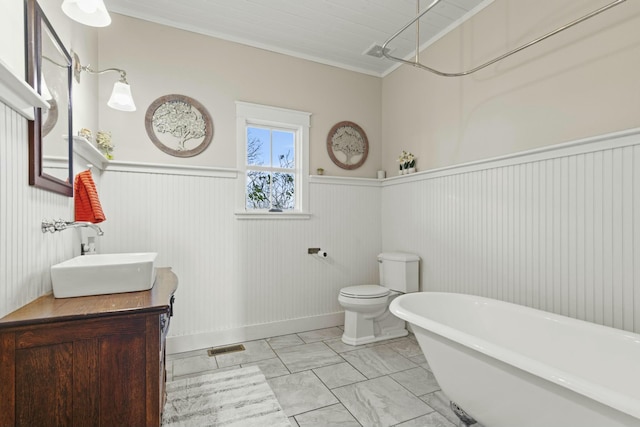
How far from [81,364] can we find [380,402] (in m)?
1.62

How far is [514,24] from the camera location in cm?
230

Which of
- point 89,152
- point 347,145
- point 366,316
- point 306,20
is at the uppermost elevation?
point 306,20

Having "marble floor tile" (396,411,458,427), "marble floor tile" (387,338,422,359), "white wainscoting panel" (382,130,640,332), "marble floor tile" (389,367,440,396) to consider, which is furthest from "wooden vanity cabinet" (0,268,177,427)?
"white wainscoting panel" (382,130,640,332)

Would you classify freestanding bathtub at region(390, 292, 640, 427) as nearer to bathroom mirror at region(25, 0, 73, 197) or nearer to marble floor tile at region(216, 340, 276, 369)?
marble floor tile at region(216, 340, 276, 369)

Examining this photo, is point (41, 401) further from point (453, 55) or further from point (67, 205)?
point (453, 55)

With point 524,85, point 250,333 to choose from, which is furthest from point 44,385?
point 524,85

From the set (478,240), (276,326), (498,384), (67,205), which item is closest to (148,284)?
(67,205)

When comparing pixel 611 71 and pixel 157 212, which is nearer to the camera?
pixel 611 71

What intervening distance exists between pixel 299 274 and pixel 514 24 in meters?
2.69

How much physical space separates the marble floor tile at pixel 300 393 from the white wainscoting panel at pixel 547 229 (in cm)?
138

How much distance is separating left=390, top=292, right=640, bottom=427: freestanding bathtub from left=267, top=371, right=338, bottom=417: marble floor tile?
762mm

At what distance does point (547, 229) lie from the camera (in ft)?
6.77

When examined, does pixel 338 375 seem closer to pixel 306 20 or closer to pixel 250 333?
pixel 250 333

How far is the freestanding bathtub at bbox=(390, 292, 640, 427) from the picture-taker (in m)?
1.09
